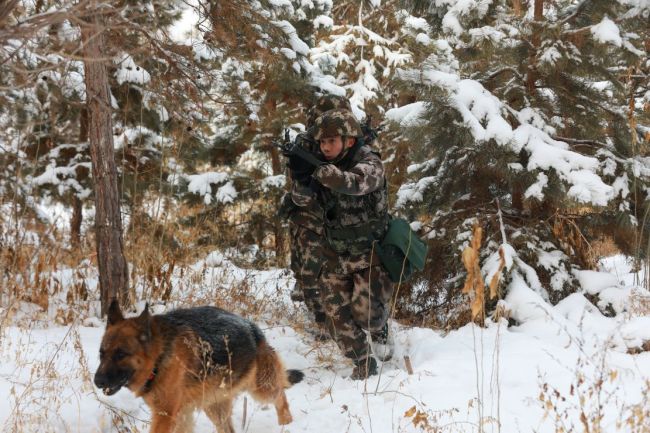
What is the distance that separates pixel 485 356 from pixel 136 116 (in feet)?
27.0

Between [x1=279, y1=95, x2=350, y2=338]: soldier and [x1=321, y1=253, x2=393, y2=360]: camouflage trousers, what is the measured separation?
20 centimetres

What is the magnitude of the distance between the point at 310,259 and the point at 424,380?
1486 mm

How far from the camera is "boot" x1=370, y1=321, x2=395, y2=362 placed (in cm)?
486

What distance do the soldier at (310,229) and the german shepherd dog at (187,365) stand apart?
103 centimetres

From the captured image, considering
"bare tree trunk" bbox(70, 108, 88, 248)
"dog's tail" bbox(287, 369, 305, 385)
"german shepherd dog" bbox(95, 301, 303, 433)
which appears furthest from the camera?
"bare tree trunk" bbox(70, 108, 88, 248)

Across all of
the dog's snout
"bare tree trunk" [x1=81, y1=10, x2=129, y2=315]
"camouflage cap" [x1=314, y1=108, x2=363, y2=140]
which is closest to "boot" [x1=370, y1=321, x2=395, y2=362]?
"camouflage cap" [x1=314, y1=108, x2=363, y2=140]

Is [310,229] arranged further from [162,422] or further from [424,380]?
[162,422]

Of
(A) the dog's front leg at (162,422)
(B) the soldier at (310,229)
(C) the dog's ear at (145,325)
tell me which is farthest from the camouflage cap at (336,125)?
(A) the dog's front leg at (162,422)

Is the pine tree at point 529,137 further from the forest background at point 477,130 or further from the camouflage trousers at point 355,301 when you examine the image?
the camouflage trousers at point 355,301

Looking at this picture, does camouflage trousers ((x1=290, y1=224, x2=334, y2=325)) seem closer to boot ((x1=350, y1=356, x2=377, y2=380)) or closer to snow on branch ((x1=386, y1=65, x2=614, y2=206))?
boot ((x1=350, y1=356, x2=377, y2=380))

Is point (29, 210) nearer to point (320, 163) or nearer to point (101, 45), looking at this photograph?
point (101, 45)

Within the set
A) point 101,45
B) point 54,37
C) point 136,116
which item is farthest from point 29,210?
point 54,37

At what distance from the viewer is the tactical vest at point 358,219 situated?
15.0ft

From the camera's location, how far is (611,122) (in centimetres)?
600
